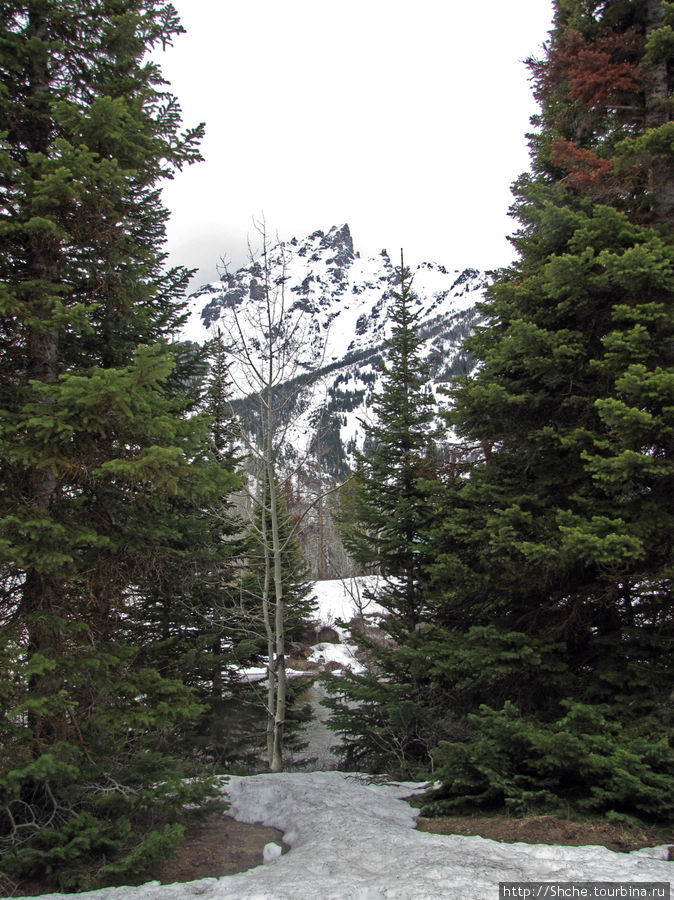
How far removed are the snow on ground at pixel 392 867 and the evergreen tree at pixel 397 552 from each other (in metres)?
3.07

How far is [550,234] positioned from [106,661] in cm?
721

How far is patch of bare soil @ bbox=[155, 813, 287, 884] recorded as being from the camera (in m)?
4.37

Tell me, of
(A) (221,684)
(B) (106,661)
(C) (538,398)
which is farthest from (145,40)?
(A) (221,684)

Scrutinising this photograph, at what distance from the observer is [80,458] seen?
471 cm

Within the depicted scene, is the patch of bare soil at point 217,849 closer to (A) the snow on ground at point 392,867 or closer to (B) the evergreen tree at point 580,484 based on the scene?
(A) the snow on ground at point 392,867

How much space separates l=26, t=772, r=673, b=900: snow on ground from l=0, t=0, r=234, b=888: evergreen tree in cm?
82

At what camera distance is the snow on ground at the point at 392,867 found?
3.10 metres

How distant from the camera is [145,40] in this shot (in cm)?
583

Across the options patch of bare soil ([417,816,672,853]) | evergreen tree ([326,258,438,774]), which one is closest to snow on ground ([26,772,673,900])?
patch of bare soil ([417,816,672,853])

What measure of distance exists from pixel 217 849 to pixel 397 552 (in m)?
5.86

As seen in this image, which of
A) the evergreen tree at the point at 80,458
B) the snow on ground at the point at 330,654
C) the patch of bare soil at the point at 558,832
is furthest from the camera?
the snow on ground at the point at 330,654

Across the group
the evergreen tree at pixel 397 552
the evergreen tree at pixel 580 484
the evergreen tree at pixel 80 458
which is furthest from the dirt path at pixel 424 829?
the evergreen tree at pixel 397 552

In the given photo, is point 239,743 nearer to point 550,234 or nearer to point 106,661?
point 106,661

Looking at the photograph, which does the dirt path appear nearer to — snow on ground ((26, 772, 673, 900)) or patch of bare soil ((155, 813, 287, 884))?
patch of bare soil ((155, 813, 287, 884))
